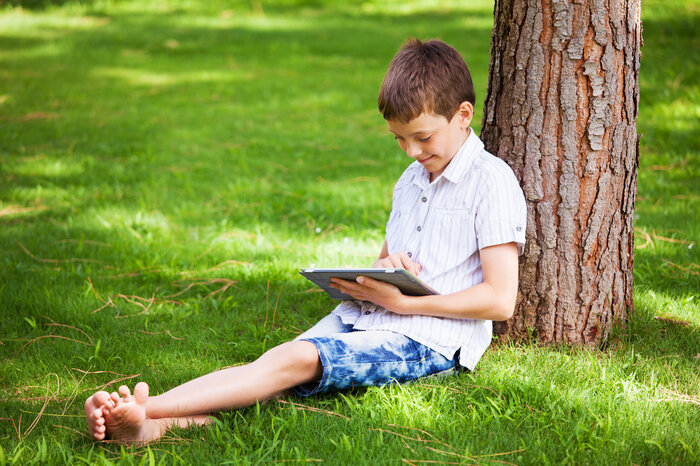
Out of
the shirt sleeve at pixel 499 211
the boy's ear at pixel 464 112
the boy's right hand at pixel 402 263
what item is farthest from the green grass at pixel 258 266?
→ the boy's ear at pixel 464 112

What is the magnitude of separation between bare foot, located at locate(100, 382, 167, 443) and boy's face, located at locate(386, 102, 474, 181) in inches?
52.7

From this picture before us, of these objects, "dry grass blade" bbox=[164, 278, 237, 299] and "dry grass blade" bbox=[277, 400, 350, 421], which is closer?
"dry grass blade" bbox=[277, 400, 350, 421]

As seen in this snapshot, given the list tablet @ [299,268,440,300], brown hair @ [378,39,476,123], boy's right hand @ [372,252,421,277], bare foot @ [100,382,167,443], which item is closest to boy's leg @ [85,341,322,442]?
bare foot @ [100,382,167,443]

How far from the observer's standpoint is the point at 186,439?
238 cm

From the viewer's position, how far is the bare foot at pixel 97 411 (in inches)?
86.6

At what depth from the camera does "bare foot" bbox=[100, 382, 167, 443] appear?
86.8 inches

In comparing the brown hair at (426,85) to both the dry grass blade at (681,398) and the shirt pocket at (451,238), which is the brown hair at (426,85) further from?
the dry grass blade at (681,398)

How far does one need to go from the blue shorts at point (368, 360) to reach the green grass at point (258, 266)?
7cm

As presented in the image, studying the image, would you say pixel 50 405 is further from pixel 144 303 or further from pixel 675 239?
pixel 675 239

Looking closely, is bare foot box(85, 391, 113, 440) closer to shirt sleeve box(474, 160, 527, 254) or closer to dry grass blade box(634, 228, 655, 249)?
shirt sleeve box(474, 160, 527, 254)

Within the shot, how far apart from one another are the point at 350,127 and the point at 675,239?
14.1 feet

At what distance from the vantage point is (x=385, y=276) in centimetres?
246

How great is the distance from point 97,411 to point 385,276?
43.5 inches

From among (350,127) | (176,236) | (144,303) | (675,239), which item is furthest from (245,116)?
(675,239)
